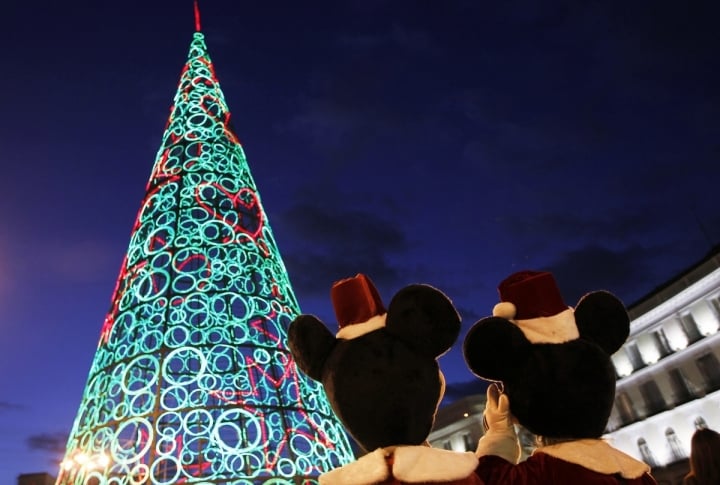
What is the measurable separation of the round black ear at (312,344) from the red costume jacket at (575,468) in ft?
3.14

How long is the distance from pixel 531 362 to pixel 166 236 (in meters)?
5.59

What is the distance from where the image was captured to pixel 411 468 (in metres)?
2.18

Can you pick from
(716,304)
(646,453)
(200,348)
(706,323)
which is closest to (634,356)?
(646,453)

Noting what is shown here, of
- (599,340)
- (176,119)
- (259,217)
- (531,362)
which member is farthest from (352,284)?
→ (176,119)

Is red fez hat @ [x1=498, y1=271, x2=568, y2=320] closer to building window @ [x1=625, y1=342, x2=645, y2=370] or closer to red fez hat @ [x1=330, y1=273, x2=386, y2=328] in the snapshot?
red fez hat @ [x1=330, y1=273, x2=386, y2=328]

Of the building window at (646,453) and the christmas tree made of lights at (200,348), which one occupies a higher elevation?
the christmas tree made of lights at (200,348)

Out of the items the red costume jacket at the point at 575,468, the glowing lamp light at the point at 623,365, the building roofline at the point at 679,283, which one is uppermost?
the building roofline at the point at 679,283

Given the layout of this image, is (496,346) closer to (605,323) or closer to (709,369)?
(605,323)

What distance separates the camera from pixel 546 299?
276cm

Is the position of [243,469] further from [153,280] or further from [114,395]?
[153,280]

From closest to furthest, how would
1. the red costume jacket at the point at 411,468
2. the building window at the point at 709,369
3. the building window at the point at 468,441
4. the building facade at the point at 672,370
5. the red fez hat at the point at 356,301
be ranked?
the red costume jacket at the point at 411,468
the red fez hat at the point at 356,301
the building window at the point at 709,369
the building facade at the point at 672,370
the building window at the point at 468,441

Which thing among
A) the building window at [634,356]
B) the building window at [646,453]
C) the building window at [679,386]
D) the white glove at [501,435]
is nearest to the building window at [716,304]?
the building window at [679,386]

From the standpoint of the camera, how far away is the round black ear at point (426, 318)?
244cm

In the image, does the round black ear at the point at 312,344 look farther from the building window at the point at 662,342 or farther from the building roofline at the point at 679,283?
the building window at the point at 662,342
